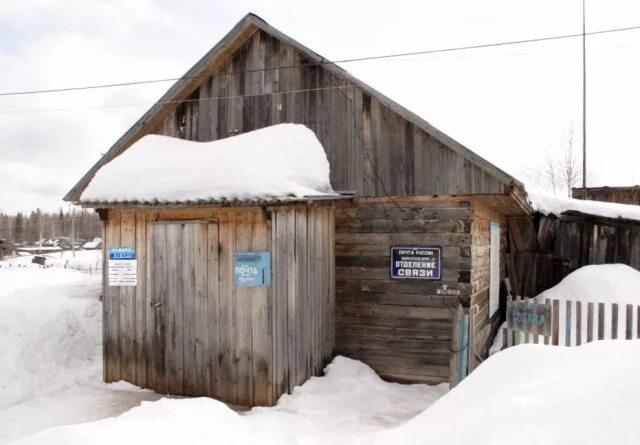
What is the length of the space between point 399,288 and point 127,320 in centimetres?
477

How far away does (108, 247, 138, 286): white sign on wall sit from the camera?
8180 millimetres

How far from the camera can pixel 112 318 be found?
8.30m

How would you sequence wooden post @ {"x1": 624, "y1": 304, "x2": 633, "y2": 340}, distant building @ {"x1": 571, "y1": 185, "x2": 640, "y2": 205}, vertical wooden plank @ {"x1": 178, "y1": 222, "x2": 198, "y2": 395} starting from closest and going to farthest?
wooden post @ {"x1": 624, "y1": 304, "x2": 633, "y2": 340} < vertical wooden plank @ {"x1": 178, "y1": 222, "x2": 198, "y2": 395} < distant building @ {"x1": 571, "y1": 185, "x2": 640, "y2": 205}

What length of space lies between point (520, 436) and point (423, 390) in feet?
18.6

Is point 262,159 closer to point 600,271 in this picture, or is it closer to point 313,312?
point 313,312

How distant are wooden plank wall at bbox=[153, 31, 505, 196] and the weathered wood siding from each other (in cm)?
129

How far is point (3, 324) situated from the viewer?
9.26 metres

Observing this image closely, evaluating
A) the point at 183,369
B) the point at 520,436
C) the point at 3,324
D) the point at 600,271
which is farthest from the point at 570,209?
the point at 3,324

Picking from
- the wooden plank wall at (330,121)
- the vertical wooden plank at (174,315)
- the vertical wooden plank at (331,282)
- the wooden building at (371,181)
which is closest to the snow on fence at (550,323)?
the wooden building at (371,181)

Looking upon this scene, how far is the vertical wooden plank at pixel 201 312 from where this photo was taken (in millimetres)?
7621

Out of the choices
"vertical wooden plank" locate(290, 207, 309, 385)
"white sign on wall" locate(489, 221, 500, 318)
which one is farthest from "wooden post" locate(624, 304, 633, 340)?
"vertical wooden plank" locate(290, 207, 309, 385)

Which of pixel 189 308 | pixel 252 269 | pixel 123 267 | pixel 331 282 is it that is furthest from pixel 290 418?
pixel 123 267

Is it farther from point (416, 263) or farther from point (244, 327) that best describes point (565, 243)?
point (244, 327)

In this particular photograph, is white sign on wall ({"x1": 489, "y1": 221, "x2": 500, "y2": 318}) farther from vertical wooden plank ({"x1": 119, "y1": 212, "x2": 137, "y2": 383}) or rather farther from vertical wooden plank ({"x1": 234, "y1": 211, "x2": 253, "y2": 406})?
vertical wooden plank ({"x1": 119, "y1": 212, "x2": 137, "y2": 383})
